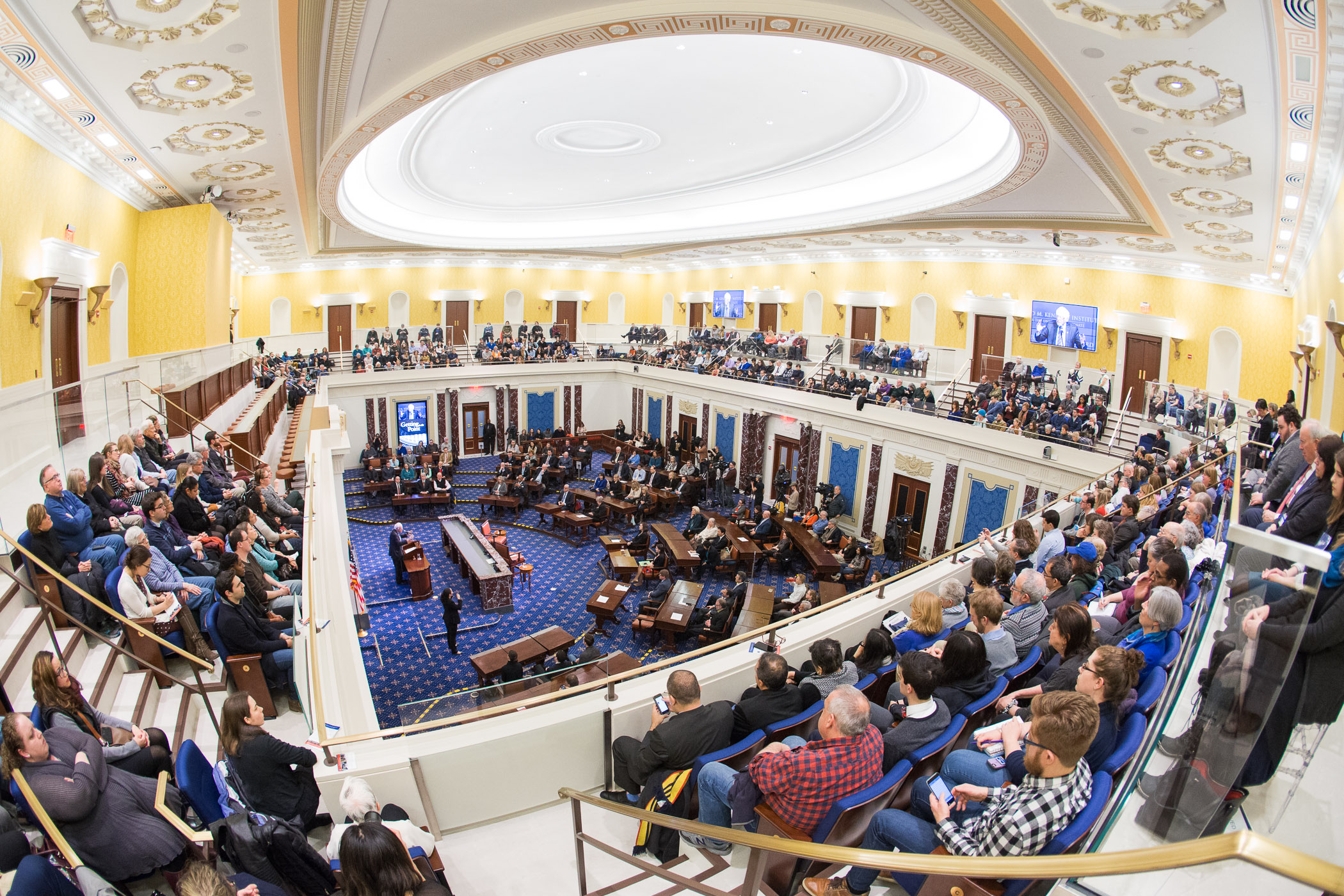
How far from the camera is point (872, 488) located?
1578 centimetres

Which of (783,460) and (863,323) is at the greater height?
(863,323)

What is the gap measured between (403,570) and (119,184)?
7.33m

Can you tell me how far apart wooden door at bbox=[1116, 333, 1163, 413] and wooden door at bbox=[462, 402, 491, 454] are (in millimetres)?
18894

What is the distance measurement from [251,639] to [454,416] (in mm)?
19170

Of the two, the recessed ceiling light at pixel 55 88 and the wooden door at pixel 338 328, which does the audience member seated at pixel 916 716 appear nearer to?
the recessed ceiling light at pixel 55 88

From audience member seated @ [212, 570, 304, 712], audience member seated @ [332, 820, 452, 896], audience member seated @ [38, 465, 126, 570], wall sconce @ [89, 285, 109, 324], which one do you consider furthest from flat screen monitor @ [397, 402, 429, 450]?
audience member seated @ [332, 820, 452, 896]

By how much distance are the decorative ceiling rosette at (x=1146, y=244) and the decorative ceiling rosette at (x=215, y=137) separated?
14.4 meters

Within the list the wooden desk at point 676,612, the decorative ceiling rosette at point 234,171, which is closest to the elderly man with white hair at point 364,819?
the wooden desk at point 676,612

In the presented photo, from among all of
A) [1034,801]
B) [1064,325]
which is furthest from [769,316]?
[1034,801]

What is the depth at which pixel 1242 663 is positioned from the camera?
6.66 feet

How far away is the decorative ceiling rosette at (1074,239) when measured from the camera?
45.0 feet

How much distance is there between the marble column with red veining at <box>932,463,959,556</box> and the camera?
551 inches

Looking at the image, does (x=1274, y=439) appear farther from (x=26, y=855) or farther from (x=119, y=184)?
(x=119, y=184)

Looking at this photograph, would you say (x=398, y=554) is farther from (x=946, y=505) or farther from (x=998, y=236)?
(x=998, y=236)
